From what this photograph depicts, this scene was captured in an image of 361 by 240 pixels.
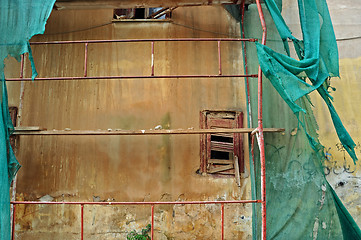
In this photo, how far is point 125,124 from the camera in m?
7.02

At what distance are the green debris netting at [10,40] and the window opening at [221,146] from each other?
2.89 m

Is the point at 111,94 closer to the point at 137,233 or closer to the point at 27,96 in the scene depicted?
the point at 27,96

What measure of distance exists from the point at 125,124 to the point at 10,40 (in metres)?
2.29

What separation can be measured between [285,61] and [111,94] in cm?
308

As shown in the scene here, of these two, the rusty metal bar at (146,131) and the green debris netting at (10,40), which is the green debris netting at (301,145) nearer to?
the rusty metal bar at (146,131)

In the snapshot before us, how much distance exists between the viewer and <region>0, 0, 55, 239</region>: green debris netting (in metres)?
5.24

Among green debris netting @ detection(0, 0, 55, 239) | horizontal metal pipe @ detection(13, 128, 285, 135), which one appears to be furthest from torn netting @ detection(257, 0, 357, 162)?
green debris netting @ detection(0, 0, 55, 239)

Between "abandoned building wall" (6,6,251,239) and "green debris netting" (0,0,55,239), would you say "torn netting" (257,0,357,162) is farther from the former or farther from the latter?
"green debris netting" (0,0,55,239)

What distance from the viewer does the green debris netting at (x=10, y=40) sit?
206 inches

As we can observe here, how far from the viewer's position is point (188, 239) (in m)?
6.68

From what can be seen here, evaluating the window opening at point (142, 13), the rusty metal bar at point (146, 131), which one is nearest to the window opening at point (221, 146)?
the rusty metal bar at point (146, 131)

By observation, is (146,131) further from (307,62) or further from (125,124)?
(307,62)

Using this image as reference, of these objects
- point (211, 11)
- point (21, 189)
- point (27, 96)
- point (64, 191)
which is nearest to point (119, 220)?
point (64, 191)

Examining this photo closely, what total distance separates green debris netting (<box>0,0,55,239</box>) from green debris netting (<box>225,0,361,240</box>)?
294 centimetres
